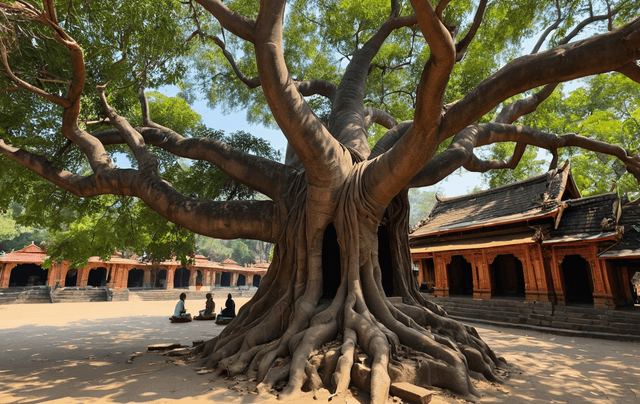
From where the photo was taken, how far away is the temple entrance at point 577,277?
472 inches

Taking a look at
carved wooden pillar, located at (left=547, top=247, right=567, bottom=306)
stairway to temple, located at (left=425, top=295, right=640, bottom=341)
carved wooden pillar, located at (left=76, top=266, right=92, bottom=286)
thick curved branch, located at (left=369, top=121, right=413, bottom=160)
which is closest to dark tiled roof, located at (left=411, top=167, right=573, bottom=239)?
carved wooden pillar, located at (left=547, top=247, right=567, bottom=306)

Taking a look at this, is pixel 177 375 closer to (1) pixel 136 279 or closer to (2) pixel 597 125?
(2) pixel 597 125

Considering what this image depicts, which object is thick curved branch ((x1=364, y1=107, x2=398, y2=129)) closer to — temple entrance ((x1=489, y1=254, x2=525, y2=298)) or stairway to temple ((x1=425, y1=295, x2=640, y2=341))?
stairway to temple ((x1=425, y1=295, x2=640, y2=341))

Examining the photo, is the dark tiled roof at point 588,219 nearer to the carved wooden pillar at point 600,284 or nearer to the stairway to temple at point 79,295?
the carved wooden pillar at point 600,284

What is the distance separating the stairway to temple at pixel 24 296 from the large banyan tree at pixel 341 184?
18.9 metres

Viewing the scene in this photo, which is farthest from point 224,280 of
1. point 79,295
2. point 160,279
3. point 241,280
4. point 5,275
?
point 5,275

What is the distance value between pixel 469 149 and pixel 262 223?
12.3ft

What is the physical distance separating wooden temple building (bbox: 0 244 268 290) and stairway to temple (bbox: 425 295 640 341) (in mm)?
18170

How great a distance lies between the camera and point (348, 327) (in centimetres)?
415

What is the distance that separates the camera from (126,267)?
25.8m

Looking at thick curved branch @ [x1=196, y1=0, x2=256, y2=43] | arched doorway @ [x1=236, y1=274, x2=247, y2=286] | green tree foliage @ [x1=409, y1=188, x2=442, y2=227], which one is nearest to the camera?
thick curved branch @ [x1=196, y1=0, x2=256, y2=43]

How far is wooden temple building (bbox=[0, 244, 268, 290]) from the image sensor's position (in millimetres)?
23203

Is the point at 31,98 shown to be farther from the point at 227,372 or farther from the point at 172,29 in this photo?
the point at 227,372

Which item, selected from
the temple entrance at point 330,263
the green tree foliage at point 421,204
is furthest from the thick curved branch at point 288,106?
the green tree foliage at point 421,204
